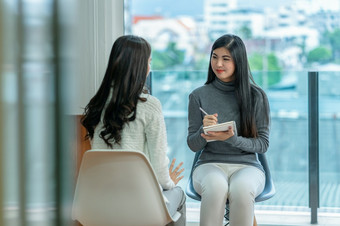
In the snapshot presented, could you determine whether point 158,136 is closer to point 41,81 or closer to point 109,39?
point 109,39

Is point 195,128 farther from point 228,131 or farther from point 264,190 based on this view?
point 264,190

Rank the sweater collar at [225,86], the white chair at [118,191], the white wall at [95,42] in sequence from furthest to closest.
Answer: the white wall at [95,42]
the sweater collar at [225,86]
the white chair at [118,191]

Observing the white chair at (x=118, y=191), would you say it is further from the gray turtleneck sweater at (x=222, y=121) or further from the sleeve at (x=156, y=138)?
the gray turtleneck sweater at (x=222, y=121)

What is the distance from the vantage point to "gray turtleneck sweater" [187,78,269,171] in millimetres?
2732

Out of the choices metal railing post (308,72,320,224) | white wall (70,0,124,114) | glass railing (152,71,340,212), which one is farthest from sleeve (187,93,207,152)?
metal railing post (308,72,320,224)

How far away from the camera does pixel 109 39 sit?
10.4 feet

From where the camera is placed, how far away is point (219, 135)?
258cm

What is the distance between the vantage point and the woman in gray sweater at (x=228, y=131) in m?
2.57

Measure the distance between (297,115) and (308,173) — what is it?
36cm

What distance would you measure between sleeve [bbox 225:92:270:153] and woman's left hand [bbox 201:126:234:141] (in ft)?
0.10

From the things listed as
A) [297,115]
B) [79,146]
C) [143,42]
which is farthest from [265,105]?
[79,146]

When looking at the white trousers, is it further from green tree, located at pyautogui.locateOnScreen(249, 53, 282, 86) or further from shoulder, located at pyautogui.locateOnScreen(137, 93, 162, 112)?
green tree, located at pyautogui.locateOnScreen(249, 53, 282, 86)

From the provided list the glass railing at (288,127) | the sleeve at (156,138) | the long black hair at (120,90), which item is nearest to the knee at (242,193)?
the sleeve at (156,138)

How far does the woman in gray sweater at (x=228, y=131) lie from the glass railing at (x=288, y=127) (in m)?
0.45
